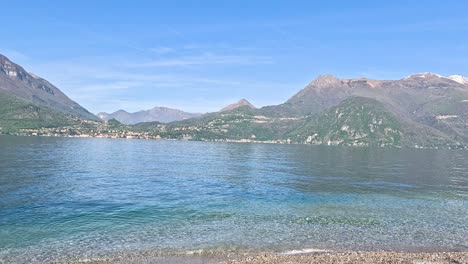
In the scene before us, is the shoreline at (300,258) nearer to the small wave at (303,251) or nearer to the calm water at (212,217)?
the small wave at (303,251)

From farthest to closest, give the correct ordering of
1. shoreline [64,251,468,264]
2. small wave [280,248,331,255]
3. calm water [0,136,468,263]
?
calm water [0,136,468,263], small wave [280,248,331,255], shoreline [64,251,468,264]

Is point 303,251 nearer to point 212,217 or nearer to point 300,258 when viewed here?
point 300,258

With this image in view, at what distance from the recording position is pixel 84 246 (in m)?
40.6

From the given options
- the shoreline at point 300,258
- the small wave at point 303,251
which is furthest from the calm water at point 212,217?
the shoreline at point 300,258

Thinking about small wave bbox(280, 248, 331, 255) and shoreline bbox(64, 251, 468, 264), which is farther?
small wave bbox(280, 248, 331, 255)

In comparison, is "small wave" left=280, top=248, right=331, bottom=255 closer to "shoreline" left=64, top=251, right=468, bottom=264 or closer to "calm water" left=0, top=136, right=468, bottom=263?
"shoreline" left=64, top=251, right=468, bottom=264

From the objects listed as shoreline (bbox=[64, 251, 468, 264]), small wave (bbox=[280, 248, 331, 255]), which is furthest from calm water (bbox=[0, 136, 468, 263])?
shoreline (bbox=[64, 251, 468, 264])

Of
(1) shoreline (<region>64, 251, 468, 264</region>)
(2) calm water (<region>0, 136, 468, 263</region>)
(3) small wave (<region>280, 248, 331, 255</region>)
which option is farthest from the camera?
(2) calm water (<region>0, 136, 468, 263</region>)

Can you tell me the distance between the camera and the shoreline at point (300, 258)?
117 ft

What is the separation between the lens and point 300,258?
36.9 m

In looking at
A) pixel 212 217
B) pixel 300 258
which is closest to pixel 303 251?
pixel 300 258

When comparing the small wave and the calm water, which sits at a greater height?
the calm water

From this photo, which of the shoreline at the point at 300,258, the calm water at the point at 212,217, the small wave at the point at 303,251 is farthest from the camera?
the calm water at the point at 212,217

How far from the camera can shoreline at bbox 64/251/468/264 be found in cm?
3575
